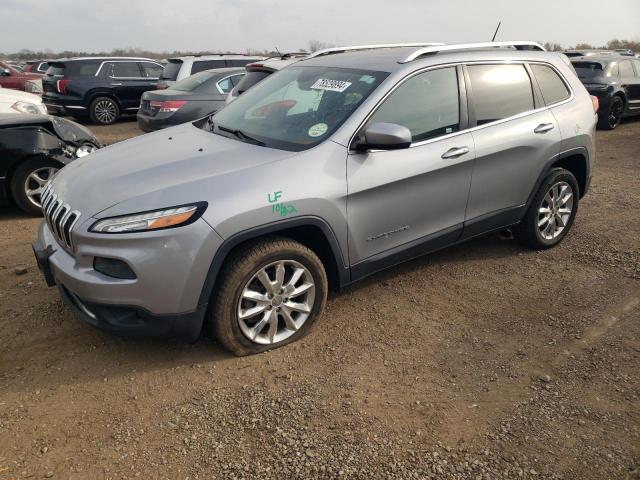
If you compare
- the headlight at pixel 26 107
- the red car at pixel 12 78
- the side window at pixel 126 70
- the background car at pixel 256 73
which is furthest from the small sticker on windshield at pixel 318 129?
the red car at pixel 12 78

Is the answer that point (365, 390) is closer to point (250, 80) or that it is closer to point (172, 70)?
point (250, 80)

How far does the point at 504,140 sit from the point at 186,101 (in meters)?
5.90

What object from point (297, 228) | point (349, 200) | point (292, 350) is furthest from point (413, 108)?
point (292, 350)

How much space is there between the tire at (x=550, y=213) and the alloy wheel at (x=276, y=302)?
7.53ft

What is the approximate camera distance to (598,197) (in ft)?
20.9

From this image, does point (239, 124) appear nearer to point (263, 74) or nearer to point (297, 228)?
point (297, 228)

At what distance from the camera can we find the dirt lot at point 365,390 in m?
2.43

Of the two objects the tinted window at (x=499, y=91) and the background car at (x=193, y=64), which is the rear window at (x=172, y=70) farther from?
the tinted window at (x=499, y=91)

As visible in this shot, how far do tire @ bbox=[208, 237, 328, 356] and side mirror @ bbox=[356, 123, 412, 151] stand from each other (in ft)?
2.45

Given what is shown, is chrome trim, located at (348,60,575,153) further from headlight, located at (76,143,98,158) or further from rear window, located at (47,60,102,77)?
rear window, located at (47,60,102,77)

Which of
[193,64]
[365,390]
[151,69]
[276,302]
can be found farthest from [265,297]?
[151,69]

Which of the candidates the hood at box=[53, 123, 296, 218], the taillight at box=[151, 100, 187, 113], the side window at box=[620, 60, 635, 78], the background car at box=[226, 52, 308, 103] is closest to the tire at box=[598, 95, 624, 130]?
the side window at box=[620, 60, 635, 78]

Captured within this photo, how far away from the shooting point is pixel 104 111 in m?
12.9

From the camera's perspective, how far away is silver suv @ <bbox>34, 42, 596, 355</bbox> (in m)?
2.77
